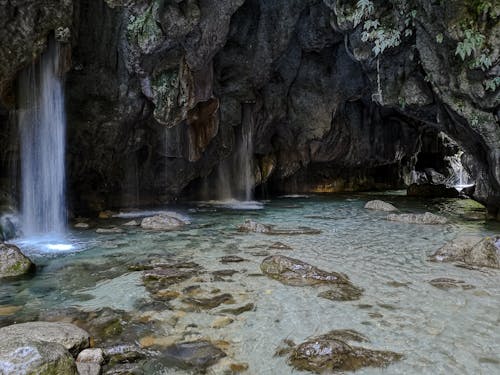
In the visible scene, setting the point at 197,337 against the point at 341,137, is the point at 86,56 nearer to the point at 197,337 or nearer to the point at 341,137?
the point at 197,337

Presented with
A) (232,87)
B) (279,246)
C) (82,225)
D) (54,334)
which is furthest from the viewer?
(232,87)

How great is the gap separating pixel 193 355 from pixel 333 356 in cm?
143

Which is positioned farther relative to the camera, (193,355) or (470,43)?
(470,43)

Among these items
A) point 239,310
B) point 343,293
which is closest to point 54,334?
point 239,310

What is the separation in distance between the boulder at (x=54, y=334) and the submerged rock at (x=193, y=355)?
0.86 m

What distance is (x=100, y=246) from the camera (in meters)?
9.08

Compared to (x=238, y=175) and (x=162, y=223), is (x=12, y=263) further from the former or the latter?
(x=238, y=175)

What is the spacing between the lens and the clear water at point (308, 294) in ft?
13.5

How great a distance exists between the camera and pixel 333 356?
3.87 meters

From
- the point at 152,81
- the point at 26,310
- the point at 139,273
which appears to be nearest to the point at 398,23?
the point at 152,81

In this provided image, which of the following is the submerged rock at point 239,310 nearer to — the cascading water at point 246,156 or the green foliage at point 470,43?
the green foliage at point 470,43

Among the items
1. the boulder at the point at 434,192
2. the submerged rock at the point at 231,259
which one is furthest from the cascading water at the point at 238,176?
the submerged rock at the point at 231,259

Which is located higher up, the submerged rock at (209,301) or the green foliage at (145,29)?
the green foliage at (145,29)

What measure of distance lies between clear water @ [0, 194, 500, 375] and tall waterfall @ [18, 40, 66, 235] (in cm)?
205
